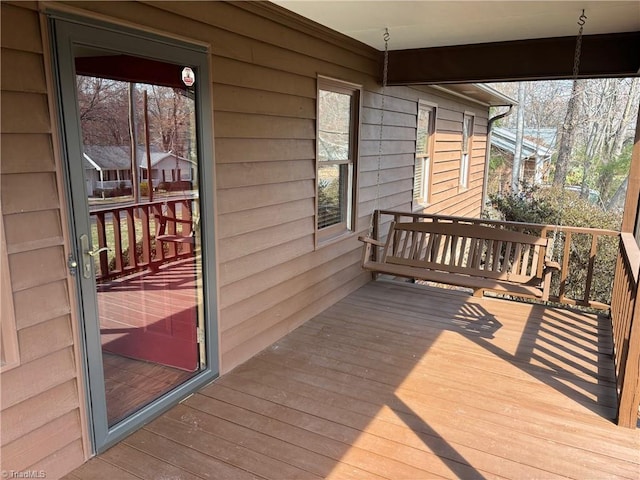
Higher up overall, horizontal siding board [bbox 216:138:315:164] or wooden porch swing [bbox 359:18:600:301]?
horizontal siding board [bbox 216:138:315:164]

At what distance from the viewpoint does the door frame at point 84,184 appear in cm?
192

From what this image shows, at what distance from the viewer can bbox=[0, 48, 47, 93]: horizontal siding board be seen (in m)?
1.73

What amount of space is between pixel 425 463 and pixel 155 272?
6.13 feet

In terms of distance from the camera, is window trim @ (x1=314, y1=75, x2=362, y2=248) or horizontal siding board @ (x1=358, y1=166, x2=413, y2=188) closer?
window trim @ (x1=314, y1=75, x2=362, y2=248)

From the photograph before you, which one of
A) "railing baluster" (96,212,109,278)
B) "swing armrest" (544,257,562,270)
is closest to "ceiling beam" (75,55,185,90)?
"railing baluster" (96,212,109,278)

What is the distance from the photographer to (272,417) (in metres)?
2.63

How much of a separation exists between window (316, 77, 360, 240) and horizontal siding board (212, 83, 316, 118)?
273 millimetres

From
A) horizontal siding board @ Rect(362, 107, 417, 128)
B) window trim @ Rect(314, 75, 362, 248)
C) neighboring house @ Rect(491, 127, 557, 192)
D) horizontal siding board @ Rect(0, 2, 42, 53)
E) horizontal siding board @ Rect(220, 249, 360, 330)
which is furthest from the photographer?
neighboring house @ Rect(491, 127, 557, 192)

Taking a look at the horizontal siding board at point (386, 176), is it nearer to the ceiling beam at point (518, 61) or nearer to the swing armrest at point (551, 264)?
the ceiling beam at point (518, 61)

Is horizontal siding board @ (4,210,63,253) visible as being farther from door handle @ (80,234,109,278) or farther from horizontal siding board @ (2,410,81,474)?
horizontal siding board @ (2,410,81,474)

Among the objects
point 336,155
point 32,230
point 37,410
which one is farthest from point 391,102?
point 37,410

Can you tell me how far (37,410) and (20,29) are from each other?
1533 millimetres

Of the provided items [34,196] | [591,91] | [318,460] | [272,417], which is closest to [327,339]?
[272,417]

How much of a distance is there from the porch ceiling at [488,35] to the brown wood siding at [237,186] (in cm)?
35
